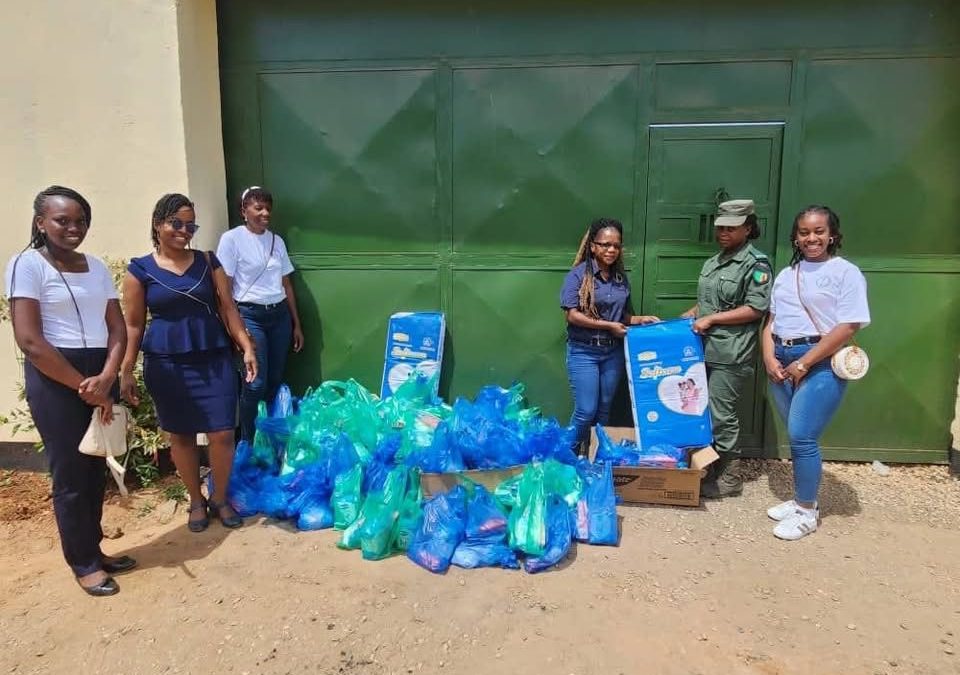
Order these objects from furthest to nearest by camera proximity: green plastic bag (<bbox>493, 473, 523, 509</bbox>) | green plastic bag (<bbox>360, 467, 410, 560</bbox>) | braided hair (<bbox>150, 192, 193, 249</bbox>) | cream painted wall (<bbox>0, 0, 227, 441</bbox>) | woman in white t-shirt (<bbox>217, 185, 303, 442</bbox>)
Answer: woman in white t-shirt (<bbox>217, 185, 303, 442</bbox>)
cream painted wall (<bbox>0, 0, 227, 441</bbox>)
green plastic bag (<bbox>493, 473, 523, 509</bbox>)
green plastic bag (<bbox>360, 467, 410, 560</bbox>)
braided hair (<bbox>150, 192, 193, 249</bbox>)

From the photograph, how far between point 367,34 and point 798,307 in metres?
3.23

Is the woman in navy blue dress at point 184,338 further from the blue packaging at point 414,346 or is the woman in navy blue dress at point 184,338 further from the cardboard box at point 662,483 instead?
the cardboard box at point 662,483

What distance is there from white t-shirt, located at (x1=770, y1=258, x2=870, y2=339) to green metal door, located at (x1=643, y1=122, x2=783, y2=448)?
3.12 feet

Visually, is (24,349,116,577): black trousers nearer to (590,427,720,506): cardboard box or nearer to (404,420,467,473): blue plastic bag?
(404,420,467,473): blue plastic bag

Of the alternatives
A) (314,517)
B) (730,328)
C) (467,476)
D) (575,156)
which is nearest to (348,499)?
(314,517)

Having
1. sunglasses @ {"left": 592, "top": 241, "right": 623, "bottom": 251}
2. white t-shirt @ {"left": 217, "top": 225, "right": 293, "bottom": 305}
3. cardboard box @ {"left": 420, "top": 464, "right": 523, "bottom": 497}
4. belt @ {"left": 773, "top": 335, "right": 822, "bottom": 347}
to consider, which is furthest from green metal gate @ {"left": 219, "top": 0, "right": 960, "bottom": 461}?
cardboard box @ {"left": 420, "top": 464, "right": 523, "bottom": 497}

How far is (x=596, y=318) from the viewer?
372 cm

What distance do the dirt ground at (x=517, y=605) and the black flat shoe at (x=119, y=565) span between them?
6 centimetres

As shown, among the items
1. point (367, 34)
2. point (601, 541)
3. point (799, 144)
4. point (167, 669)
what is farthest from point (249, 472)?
point (799, 144)

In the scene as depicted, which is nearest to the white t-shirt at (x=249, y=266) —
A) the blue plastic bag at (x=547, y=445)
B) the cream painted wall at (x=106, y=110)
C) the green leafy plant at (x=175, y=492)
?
the cream painted wall at (x=106, y=110)

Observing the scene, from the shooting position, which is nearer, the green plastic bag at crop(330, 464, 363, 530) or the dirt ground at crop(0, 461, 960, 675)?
the dirt ground at crop(0, 461, 960, 675)

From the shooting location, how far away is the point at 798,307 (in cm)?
313

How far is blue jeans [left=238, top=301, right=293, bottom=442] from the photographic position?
3.96 metres

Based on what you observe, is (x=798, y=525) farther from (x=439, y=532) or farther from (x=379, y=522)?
(x=379, y=522)
